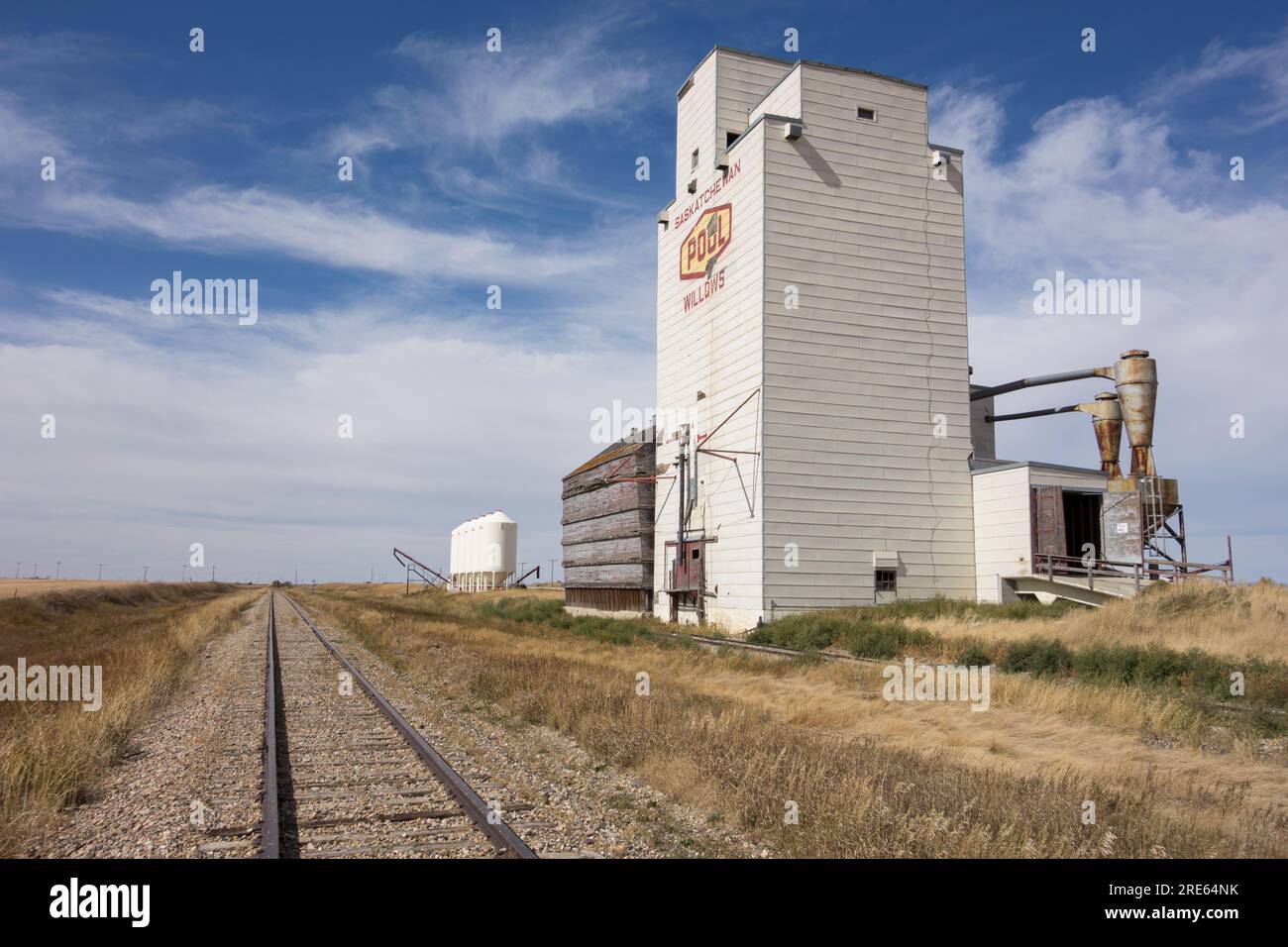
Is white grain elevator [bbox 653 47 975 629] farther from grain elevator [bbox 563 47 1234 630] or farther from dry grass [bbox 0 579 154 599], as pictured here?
dry grass [bbox 0 579 154 599]

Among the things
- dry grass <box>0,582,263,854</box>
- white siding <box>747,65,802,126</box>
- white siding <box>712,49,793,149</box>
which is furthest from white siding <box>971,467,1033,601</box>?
dry grass <box>0,582,263,854</box>

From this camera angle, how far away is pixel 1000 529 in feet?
88.5

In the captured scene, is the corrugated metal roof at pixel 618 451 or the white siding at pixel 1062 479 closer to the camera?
the white siding at pixel 1062 479

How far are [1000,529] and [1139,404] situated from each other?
5.87m

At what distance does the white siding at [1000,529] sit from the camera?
26.0 m

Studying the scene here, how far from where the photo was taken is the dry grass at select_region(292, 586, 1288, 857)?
610cm

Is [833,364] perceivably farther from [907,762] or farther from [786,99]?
[907,762]

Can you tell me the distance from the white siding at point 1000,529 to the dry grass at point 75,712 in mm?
22940

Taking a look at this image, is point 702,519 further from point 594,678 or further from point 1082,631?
point 594,678

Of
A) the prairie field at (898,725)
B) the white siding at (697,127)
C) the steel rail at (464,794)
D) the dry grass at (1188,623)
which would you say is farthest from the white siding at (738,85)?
the steel rail at (464,794)

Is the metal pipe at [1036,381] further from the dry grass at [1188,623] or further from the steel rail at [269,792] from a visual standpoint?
the steel rail at [269,792]
